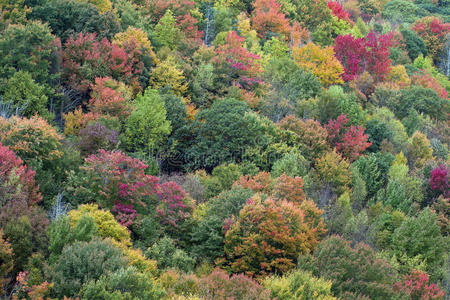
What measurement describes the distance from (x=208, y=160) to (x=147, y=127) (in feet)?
20.4

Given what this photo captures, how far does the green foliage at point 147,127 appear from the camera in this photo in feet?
136

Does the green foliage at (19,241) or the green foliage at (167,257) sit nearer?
the green foliage at (19,241)

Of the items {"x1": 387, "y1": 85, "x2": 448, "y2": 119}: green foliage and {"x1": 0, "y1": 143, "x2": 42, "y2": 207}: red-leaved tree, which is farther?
{"x1": 387, "y1": 85, "x2": 448, "y2": 119}: green foliage

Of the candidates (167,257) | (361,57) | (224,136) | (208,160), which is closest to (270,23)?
(361,57)

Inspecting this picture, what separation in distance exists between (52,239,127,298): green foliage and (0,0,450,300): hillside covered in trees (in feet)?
0.24

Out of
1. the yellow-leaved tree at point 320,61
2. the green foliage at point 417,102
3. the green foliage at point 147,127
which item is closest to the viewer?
the green foliage at point 147,127

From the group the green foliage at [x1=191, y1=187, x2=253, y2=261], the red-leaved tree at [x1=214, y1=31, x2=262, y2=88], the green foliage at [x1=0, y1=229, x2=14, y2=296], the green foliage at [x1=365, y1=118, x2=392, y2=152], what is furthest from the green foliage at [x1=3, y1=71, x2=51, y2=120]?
the green foliage at [x1=365, y1=118, x2=392, y2=152]

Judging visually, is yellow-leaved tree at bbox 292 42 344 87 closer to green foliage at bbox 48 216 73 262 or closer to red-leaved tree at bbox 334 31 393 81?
red-leaved tree at bbox 334 31 393 81

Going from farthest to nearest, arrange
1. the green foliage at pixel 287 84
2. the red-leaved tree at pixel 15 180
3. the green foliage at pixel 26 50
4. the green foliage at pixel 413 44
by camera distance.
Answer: the green foliage at pixel 413 44, the green foliage at pixel 287 84, the green foliage at pixel 26 50, the red-leaved tree at pixel 15 180

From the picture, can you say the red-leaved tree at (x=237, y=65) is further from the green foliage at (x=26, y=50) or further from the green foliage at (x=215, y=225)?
the green foliage at (x=215, y=225)

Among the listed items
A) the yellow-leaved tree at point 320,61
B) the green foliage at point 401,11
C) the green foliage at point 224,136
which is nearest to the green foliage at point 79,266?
the green foliage at point 224,136

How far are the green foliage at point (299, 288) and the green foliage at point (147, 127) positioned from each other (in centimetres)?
2002

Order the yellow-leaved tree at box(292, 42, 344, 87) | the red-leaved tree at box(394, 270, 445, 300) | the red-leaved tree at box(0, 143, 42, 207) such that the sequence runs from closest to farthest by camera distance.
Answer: the red-leaved tree at box(0, 143, 42, 207), the red-leaved tree at box(394, 270, 445, 300), the yellow-leaved tree at box(292, 42, 344, 87)

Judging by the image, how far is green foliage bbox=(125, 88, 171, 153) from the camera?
41.5 metres
